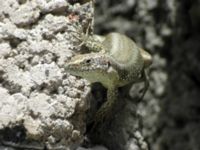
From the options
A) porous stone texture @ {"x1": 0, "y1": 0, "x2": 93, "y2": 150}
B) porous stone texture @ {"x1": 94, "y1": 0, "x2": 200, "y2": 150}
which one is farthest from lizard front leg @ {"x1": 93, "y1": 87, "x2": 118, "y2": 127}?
porous stone texture @ {"x1": 94, "y1": 0, "x2": 200, "y2": 150}

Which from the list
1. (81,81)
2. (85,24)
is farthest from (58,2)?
(81,81)

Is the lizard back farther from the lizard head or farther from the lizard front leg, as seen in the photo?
the lizard front leg

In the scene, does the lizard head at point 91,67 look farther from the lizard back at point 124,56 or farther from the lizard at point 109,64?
the lizard back at point 124,56

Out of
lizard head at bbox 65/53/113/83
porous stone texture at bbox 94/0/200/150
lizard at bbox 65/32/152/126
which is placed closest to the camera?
lizard head at bbox 65/53/113/83

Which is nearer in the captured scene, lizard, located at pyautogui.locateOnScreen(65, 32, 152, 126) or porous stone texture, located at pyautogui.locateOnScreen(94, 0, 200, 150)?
lizard, located at pyautogui.locateOnScreen(65, 32, 152, 126)

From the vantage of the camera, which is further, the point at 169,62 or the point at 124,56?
the point at 169,62

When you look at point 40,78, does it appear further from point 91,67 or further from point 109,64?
point 109,64

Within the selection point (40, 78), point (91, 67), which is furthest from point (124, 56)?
point (40, 78)
